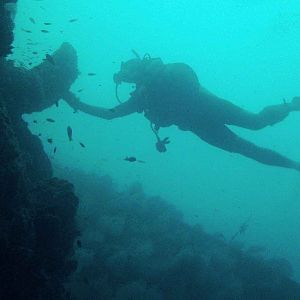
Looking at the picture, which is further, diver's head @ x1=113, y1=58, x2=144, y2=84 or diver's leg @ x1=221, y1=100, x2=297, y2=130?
diver's leg @ x1=221, y1=100, x2=297, y2=130

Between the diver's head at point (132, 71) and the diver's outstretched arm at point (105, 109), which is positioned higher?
the diver's head at point (132, 71)

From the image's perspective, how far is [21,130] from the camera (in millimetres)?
8992

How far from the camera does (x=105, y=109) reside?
41.2ft

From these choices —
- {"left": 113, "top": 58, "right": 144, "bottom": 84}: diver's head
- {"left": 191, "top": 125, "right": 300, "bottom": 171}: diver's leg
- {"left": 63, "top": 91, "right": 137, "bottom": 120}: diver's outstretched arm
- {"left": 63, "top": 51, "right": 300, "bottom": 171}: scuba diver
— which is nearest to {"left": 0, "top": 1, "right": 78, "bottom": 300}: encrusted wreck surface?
{"left": 63, "top": 51, "right": 300, "bottom": 171}: scuba diver

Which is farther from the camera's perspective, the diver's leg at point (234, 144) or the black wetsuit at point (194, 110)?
the diver's leg at point (234, 144)

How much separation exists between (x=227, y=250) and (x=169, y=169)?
92.2 meters

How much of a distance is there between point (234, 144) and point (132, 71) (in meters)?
4.12

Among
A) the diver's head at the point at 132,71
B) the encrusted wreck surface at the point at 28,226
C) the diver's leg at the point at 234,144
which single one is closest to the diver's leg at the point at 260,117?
the diver's leg at the point at 234,144

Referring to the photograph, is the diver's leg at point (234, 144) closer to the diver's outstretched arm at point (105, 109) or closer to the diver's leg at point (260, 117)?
the diver's leg at point (260, 117)

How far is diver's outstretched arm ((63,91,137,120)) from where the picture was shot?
38.5ft

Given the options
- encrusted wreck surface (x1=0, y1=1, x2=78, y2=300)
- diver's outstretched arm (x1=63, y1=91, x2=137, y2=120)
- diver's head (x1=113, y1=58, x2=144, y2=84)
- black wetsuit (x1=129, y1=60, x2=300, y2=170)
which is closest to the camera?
encrusted wreck surface (x1=0, y1=1, x2=78, y2=300)

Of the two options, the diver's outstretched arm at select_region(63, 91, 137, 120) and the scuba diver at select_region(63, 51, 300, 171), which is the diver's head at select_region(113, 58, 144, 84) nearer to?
the scuba diver at select_region(63, 51, 300, 171)

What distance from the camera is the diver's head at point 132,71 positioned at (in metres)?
11.4

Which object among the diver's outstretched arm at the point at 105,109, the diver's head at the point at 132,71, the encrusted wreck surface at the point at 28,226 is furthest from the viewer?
the diver's outstretched arm at the point at 105,109
